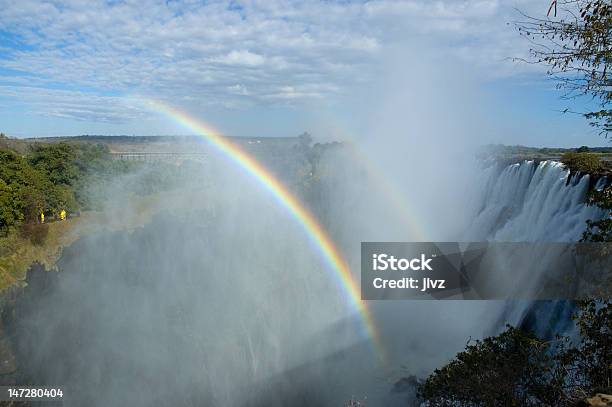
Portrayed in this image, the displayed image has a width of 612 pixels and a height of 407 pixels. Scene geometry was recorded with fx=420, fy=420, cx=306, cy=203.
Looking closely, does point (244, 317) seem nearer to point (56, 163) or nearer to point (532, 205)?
point (532, 205)

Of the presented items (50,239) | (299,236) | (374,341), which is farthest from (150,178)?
(374,341)

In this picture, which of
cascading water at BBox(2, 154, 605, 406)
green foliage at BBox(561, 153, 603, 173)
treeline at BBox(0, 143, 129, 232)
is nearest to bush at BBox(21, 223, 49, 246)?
treeline at BBox(0, 143, 129, 232)

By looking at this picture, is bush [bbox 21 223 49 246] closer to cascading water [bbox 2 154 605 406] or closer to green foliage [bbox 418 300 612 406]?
cascading water [bbox 2 154 605 406]

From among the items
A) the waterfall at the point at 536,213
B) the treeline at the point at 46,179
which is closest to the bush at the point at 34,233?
the treeline at the point at 46,179

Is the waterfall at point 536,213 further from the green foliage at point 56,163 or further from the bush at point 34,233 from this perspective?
the green foliage at point 56,163

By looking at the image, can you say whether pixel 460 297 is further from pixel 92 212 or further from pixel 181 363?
pixel 92 212

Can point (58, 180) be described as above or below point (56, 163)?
below

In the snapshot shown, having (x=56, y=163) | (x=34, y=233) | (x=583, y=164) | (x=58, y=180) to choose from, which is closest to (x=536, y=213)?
(x=583, y=164)
